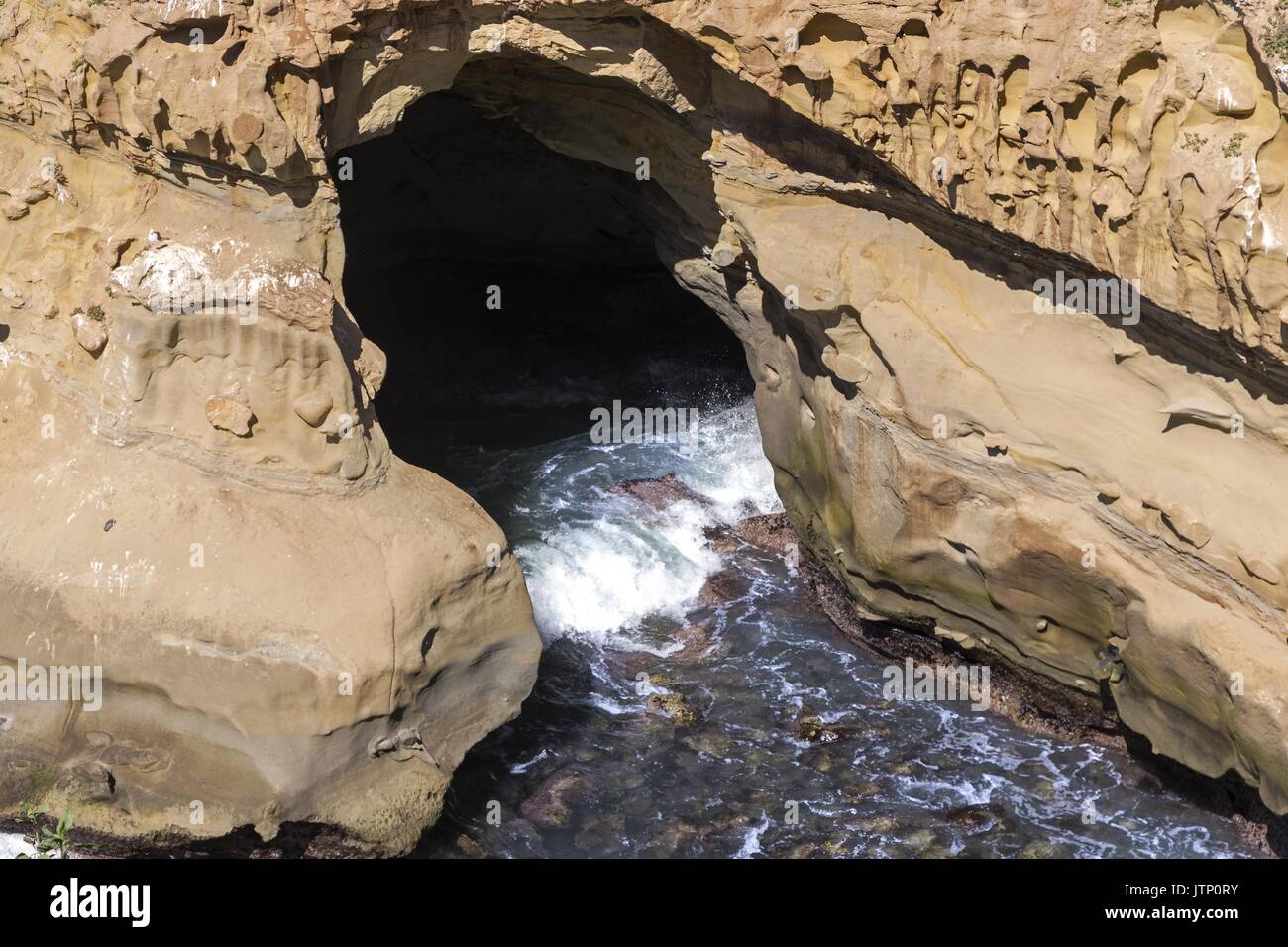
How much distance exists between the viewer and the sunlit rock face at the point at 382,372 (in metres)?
10.0

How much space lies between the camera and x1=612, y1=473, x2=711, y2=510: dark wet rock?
1590 centimetres

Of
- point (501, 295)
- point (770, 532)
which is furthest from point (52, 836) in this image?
point (501, 295)

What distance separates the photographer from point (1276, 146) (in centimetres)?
874

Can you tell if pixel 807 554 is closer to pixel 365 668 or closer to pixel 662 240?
pixel 662 240

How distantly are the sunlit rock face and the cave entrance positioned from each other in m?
5.39

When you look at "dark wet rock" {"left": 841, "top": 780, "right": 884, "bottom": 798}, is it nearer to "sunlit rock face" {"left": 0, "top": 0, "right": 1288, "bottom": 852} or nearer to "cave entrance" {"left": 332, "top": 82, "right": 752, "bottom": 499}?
"sunlit rock face" {"left": 0, "top": 0, "right": 1288, "bottom": 852}

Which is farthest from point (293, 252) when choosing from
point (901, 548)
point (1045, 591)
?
point (1045, 591)

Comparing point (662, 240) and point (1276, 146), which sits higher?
point (1276, 146)

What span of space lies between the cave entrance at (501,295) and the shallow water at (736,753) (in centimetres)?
293

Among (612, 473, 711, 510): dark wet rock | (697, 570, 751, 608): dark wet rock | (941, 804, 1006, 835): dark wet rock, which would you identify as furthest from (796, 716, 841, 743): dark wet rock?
(612, 473, 711, 510): dark wet rock

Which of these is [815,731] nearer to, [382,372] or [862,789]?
[862,789]

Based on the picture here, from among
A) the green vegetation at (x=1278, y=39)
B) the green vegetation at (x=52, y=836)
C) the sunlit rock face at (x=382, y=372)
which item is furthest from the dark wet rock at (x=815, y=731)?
the green vegetation at (x=1278, y=39)

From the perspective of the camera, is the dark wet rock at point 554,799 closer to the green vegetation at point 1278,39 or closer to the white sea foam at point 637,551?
the white sea foam at point 637,551

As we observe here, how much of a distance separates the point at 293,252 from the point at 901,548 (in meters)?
5.79
